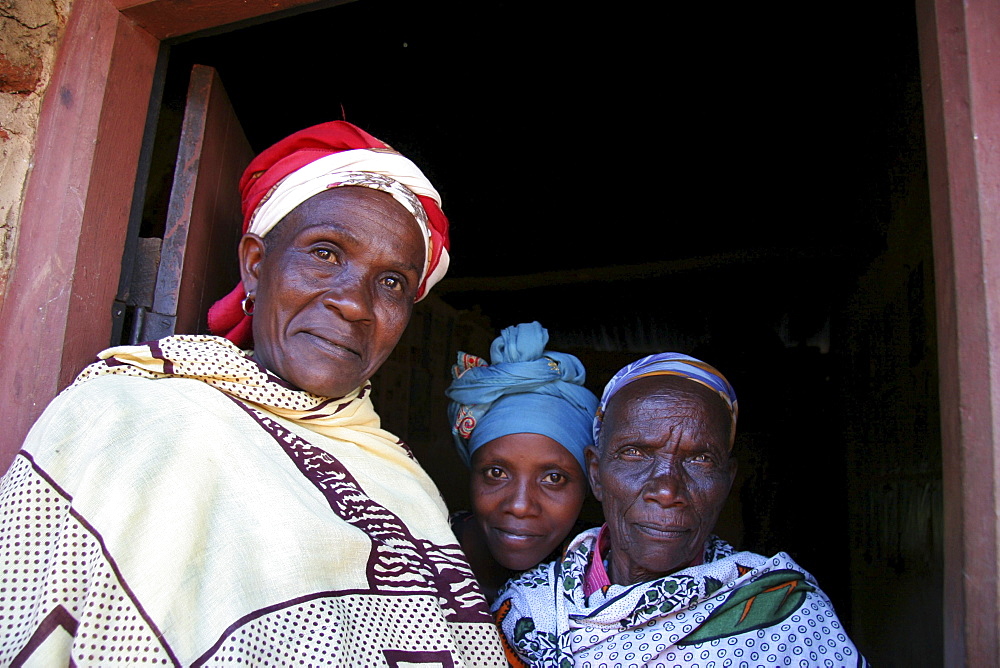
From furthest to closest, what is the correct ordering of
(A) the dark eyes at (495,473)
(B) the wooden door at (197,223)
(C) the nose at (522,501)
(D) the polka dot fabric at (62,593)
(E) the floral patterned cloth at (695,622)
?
(A) the dark eyes at (495,473)
(C) the nose at (522,501)
(B) the wooden door at (197,223)
(E) the floral patterned cloth at (695,622)
(D) the polka dot fabric at (62,593)

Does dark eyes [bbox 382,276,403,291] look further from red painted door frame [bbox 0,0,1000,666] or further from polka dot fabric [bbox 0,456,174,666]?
polka dot fabric [bbox 0,456,174,666]

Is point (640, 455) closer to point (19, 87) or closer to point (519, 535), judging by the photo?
point (519, 535)

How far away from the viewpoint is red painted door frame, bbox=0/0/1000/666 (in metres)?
1.18

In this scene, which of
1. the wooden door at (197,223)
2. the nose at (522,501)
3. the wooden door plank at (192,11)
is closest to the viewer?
the wooden door plank at (192,11)

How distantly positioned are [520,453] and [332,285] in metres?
0.95

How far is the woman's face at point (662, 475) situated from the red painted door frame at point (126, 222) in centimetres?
70

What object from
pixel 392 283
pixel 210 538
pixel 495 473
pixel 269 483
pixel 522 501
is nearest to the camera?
pixel 210 538

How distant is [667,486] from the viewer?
192 centimetres

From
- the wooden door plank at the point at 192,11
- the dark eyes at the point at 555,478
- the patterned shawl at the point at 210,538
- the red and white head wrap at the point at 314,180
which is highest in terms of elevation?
the wooden door plank at the point at 192,11

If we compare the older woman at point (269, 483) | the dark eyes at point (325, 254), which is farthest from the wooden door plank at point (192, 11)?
the dark eyes at point (325, 254)

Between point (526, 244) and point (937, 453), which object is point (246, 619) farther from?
point (526, 244)

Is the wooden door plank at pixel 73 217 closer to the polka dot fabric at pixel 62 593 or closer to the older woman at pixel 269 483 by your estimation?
the older woman at pixel 269 483

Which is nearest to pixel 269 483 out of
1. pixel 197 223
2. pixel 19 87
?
pixel 197 223

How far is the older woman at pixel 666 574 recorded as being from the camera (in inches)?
65.9
